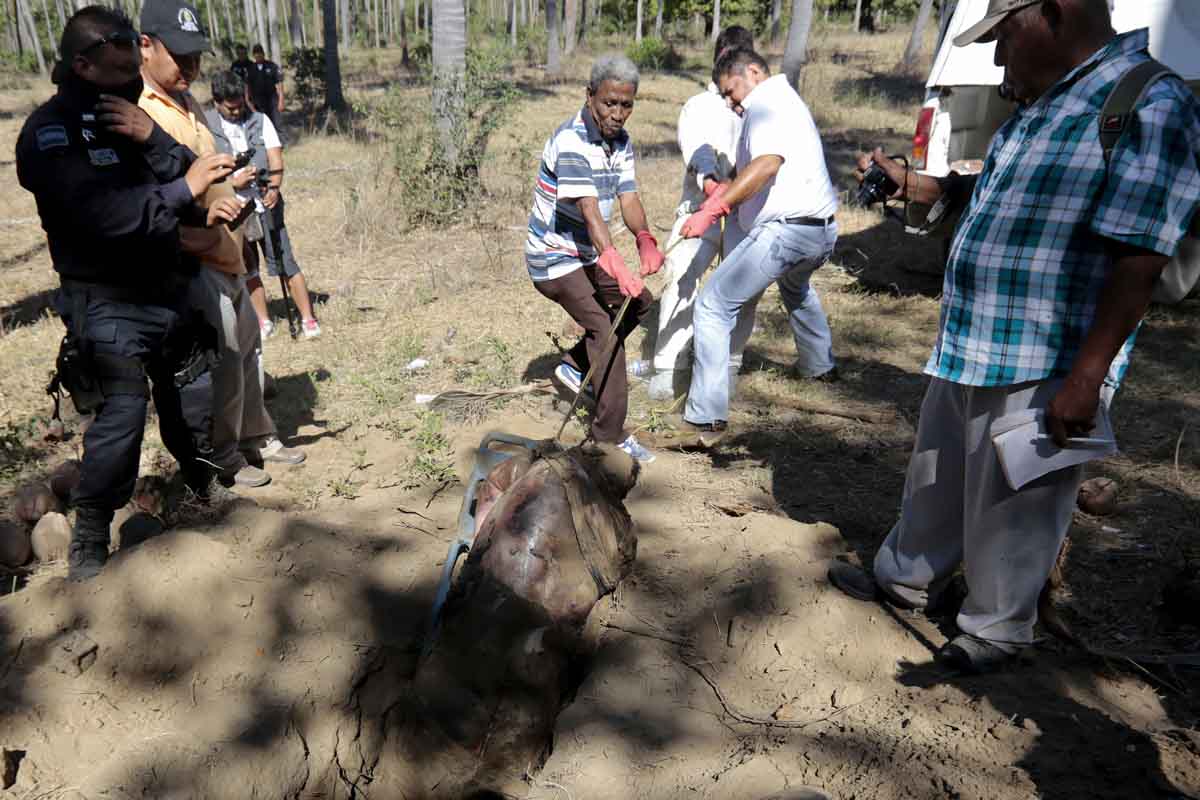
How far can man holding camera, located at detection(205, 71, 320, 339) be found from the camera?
5.91 metres

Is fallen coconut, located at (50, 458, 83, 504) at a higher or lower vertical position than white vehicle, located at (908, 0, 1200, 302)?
lower

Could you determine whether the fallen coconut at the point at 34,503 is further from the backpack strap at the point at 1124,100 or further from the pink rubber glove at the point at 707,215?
the backpack strap at the point at 1124,100

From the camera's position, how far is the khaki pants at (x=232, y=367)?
4.03 metres

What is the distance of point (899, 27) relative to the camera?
110ft

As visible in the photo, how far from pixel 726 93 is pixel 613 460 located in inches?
91.7

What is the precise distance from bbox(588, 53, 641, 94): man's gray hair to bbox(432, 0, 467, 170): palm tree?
6041mm

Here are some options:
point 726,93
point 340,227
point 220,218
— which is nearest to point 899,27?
point 340,227

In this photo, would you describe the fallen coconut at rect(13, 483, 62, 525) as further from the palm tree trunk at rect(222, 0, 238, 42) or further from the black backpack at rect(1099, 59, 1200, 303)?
the palm tree trunk at rect(222, 0, 238, 42)

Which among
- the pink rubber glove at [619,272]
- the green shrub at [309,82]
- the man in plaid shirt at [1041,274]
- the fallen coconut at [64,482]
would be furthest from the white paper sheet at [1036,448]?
the green shrub at [309,82]

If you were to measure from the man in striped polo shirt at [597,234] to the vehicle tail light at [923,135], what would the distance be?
3.40 metres

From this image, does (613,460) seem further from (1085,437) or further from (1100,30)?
(1100,30)

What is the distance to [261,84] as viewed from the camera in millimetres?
11523

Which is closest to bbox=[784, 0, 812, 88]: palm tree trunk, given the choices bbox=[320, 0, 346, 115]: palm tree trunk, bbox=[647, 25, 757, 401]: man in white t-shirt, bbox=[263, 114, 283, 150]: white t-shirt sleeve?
bbox=[320, 0, 346, 115]: palm tree trunk

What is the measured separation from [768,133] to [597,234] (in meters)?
1.06
